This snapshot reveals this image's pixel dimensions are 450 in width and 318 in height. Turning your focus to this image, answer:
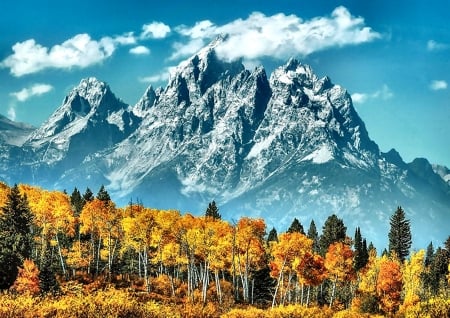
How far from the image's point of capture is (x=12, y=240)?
2771 inches

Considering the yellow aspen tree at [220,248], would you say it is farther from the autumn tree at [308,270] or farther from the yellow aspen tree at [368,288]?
the yellow aspen tree at [368,288]

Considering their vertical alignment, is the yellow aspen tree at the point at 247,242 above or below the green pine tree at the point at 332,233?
below

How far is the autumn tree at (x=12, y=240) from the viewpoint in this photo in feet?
203

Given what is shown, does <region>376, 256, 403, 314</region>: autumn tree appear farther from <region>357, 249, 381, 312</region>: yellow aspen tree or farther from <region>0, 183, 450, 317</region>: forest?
<region>357, 249, 381, 312</region>: yellow aspen tree

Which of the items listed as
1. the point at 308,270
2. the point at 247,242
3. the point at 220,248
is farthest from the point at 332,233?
the point at 220,248

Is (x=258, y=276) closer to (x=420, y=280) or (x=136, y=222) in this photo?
(x=136, y=222)

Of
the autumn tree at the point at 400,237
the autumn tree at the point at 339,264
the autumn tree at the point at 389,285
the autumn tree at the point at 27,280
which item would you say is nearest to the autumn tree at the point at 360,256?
the autumn tree at the point at 400,237

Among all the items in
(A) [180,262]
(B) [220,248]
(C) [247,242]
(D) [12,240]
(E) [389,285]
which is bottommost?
(E) [389,285]

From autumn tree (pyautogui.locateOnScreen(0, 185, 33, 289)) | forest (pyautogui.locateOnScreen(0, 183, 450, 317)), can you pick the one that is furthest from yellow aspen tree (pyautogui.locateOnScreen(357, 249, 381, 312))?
autumn tree (pyautogui.locateOnScreen(0, 185, 33, 289))

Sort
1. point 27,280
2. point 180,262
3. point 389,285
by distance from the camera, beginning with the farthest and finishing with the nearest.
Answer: point 389,285, point 180,262, point 27,280

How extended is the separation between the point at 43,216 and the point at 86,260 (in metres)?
11.0

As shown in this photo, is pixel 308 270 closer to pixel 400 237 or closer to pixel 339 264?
pixel 339 264

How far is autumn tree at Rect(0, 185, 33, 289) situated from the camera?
203ft

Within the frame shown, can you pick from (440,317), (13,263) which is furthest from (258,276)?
(440,317)
